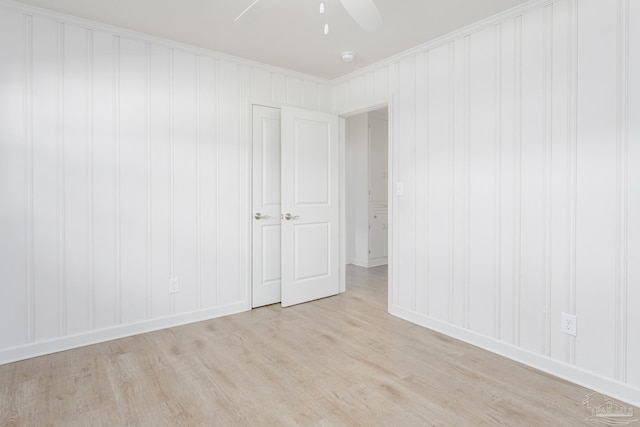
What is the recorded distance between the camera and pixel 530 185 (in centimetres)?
243

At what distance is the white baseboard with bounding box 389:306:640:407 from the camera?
2.02m

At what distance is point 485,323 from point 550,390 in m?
0.65

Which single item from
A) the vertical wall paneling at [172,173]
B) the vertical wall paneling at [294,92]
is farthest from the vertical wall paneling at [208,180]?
the vertical wall paneling at [294,92]

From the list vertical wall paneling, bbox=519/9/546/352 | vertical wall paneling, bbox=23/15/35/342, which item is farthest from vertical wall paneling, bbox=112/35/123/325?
vertical wall paneling, bbox=519/9/546/352

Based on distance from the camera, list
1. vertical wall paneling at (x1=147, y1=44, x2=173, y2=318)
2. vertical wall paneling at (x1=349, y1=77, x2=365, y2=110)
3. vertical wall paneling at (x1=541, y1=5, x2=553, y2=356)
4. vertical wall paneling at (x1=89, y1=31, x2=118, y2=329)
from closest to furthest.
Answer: vertical wall paneling at (x1=541, y1=5, x2=553, y2=356)
vertical wall paneling at (x1=89, y1=31, x2=118, y2=329)
vertical wall paneling at (x1=147, y1=44, x2=173, y2=318)
vertical wall paneling at (x1=349, y1=77, x2=365, y2=110)

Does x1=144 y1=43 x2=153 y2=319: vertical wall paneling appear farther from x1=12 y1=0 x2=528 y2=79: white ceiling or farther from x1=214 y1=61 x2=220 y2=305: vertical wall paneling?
x1=214 y1=61 x2=220 y2=305: vertical wall paneling

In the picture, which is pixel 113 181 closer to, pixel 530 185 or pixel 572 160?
pixel 530 185

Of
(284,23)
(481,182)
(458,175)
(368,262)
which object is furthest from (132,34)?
(368,262)

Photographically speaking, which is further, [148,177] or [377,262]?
[377,262]

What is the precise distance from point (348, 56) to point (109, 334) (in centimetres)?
312

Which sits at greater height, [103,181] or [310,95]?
[310,95]

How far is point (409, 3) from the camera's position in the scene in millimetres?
2430

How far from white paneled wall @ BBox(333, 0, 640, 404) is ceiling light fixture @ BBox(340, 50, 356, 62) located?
413 mm

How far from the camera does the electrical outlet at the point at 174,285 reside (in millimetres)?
3116
